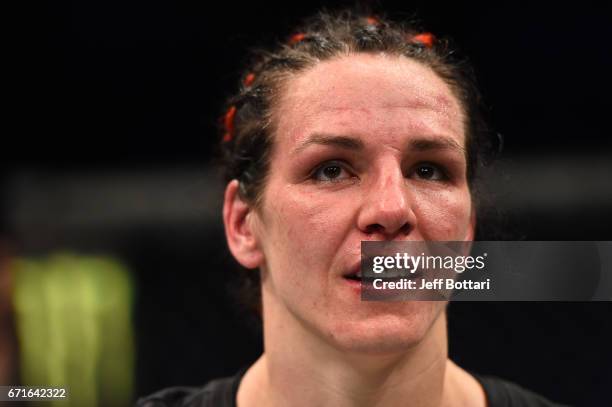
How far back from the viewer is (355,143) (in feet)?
3.04

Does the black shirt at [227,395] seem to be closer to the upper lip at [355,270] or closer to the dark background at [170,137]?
the dark background at [170,137]

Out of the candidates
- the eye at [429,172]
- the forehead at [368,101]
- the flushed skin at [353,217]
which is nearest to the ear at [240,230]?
the flushed skin at [353,217]

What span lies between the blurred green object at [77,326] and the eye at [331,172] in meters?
0.49

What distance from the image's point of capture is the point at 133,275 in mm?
1273

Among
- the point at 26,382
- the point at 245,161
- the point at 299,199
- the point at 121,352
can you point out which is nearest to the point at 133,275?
the point at 121,352

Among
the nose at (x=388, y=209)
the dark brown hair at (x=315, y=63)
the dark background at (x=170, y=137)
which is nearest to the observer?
the nose at (x=388, y=209)

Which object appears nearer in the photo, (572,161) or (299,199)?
(299,199)

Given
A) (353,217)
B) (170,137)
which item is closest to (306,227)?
(353,217)

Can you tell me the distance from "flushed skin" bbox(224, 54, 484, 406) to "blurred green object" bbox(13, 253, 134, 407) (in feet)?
1.06

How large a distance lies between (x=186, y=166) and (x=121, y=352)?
0.35 meters

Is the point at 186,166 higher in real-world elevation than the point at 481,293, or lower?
higher

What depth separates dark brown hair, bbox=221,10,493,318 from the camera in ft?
3.36

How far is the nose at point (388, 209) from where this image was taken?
2.85ft

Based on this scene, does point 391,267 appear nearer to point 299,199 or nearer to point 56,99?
point 299,199
